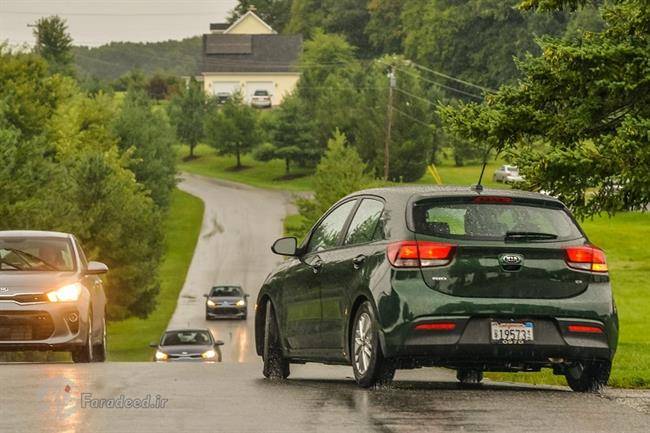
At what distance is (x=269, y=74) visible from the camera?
166625mm

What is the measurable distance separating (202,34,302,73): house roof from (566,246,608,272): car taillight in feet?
510

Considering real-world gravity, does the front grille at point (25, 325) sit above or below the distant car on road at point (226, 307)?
above

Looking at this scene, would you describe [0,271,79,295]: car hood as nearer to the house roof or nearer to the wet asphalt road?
the wet asphalt road

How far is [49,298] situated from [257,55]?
152620 mm

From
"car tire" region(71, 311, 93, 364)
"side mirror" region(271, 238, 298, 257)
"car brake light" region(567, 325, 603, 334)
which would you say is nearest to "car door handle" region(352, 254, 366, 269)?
"side mirror" region(271, 238, 298, 257)

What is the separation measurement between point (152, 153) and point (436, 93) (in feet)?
104

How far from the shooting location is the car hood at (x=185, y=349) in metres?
35.7

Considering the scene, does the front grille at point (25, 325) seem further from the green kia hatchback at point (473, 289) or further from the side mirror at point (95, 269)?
the green kia hatchback at point (473, 289)

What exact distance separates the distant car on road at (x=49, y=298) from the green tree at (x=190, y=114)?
375ft

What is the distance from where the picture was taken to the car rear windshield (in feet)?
38.6

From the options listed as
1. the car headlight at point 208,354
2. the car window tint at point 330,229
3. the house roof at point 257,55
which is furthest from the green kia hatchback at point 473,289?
the house roof at point 257,55

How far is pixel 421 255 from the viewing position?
11570mm

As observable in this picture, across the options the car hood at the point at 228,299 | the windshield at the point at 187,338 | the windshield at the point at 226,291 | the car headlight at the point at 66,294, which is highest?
the car headlight at the point at 66,294

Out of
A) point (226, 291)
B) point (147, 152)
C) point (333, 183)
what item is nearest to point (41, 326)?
point (226, 291)
